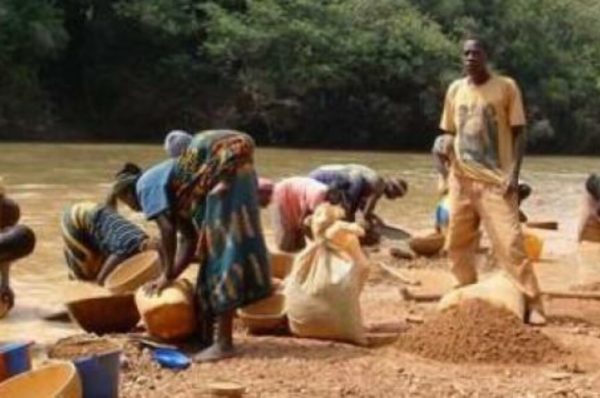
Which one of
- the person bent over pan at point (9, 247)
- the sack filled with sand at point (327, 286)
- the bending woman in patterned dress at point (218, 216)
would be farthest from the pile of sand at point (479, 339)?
the person bent over pan at point (9, 247)

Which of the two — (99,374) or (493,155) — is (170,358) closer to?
(99,374)

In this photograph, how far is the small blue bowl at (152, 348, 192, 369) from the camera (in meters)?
6.20

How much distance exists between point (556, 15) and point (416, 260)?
3528 centimetres

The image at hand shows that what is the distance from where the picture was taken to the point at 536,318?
7586mm

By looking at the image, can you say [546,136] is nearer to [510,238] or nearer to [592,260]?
[592,260]

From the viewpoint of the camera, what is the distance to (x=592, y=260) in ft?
35.0

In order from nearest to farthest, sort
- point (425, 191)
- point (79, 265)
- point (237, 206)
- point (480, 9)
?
point (237, 206) < point (79, 265) < point (425, 191) < point (480, 9)

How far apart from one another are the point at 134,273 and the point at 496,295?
97.8 inches

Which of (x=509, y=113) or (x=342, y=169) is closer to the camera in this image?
(x=509, y=113)

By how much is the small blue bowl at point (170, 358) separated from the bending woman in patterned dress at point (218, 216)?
10 centimetres

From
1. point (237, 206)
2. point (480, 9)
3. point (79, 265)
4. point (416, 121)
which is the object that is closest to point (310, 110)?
point (416, 121)

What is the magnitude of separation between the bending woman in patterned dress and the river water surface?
1290 mm

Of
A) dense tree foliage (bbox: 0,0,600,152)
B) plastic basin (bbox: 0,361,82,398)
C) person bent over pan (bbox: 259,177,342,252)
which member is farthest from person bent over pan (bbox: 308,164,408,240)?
dense tree foliage (bbox: 0,0,600,152)

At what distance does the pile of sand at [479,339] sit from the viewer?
6.53m
